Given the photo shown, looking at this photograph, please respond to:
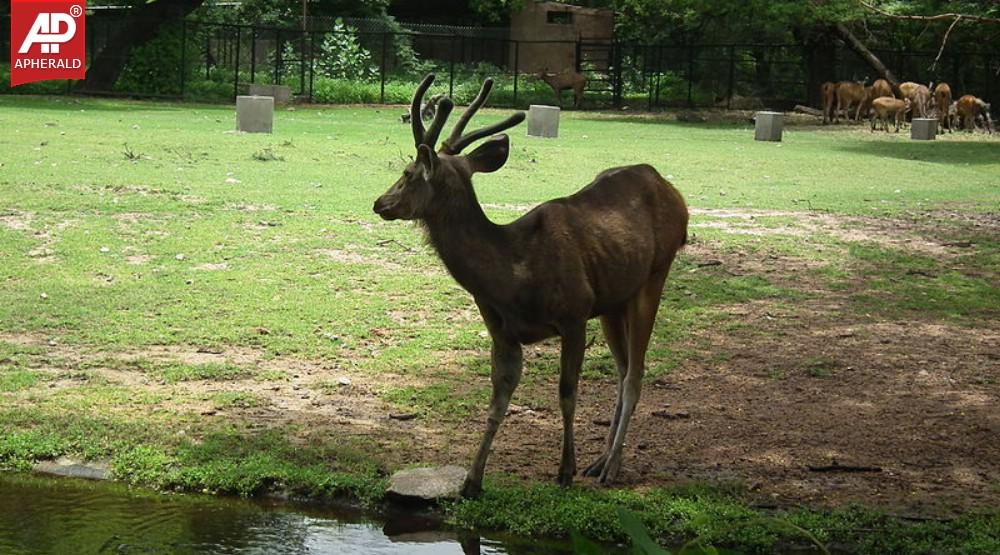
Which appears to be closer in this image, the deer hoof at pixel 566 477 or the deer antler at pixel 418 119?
the deer antler at pixel 418 119

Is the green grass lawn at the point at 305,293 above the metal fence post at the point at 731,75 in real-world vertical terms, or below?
below

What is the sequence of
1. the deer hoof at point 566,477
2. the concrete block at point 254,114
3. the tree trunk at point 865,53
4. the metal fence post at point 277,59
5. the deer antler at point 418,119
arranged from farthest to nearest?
the tree trunk at point 865,53, the metal fence post at point 277,59, the concrete block at point 254,114, the deer hoof at point 566,477, the deer antler at point 418,119

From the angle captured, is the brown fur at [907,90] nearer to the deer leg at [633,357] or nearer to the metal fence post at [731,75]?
the metal fence post at [731,75]

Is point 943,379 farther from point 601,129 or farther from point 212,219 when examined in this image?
point 601,129

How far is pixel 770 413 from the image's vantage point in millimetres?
8383

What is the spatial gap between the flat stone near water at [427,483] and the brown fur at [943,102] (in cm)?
3344

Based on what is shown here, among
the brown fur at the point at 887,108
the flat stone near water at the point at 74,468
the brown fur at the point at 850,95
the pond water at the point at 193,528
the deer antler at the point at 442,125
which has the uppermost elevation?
the brown fur at the point at 850,95

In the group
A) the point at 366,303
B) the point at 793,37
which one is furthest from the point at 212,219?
the point at 793,37

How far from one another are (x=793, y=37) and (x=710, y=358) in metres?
36.0

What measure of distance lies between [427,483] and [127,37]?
112 ft

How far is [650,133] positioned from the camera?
32094mm

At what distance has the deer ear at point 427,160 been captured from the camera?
6301 mm

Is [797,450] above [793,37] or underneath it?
underneath

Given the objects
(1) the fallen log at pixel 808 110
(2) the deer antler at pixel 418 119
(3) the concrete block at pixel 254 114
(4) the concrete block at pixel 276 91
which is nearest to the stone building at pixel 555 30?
(1) the fallen log at pixel 808 110
